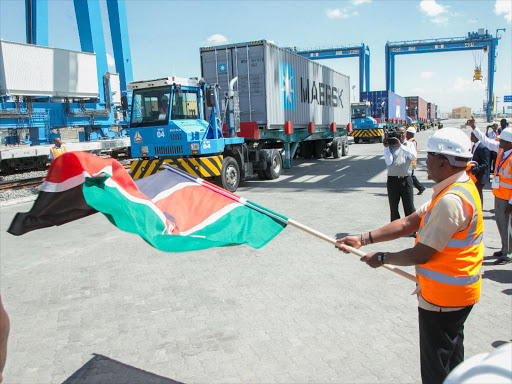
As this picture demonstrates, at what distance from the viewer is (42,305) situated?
4.95 metres

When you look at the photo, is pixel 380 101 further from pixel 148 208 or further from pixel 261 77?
pixel 148 208

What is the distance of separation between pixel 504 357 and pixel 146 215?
208cm

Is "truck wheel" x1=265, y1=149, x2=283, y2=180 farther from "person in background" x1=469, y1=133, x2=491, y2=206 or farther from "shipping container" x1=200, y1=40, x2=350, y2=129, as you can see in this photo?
"person in background" x1=469, y1=133, x2=491, y2=206

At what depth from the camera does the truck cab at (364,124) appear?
1282 inches

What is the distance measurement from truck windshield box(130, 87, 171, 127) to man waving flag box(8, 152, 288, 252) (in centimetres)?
863

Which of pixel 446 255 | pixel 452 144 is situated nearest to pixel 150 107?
pixel 452 144

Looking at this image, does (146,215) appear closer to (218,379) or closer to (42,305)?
(218,379)

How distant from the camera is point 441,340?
8.09 feet

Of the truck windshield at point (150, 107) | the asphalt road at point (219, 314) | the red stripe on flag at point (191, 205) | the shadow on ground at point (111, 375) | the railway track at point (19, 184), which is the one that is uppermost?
the truck windshield at point (150, 107)

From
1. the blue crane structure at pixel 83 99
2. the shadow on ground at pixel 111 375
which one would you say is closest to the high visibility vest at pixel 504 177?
the shadow on ground at pixel 111 375

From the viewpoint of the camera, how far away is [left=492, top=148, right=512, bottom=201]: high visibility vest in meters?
5.41

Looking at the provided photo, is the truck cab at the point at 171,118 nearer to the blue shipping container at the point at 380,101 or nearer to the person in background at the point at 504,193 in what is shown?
the person in background at the point at 504,193

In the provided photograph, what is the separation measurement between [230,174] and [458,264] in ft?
35.4

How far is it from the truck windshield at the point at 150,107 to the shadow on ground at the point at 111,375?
343 inches
